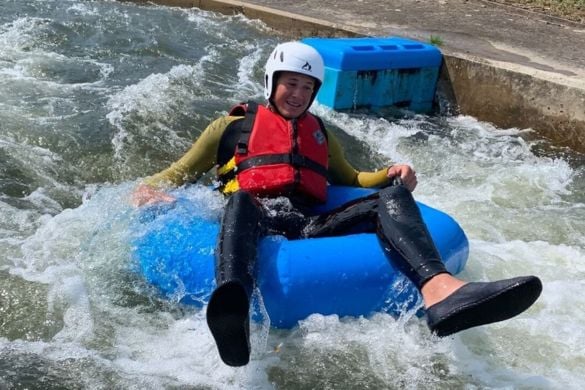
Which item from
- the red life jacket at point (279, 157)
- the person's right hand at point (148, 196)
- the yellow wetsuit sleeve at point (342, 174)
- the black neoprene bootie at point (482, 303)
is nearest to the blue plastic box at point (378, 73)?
the yellow wetsuit sleeve at point (342, 174)

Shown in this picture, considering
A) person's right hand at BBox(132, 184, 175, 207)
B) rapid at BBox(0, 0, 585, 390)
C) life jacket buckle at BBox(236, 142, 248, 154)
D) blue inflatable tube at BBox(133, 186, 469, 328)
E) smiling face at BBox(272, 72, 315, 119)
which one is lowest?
rapid at BBox(0, 0, 585, 390)

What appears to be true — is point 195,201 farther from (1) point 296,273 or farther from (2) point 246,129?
(1) point 296,273

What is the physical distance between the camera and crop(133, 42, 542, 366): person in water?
9.85 feet

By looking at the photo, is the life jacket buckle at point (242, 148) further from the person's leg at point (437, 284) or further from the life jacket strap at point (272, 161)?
the person's leg at point (437, 284)

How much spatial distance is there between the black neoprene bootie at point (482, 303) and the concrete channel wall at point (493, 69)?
399 cm

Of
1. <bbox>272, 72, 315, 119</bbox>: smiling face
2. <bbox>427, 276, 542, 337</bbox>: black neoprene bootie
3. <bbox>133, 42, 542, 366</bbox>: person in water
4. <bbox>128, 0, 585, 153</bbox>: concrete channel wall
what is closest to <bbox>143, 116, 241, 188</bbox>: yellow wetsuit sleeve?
<bbox>133, 42, 542, 366</bbox>: person in water

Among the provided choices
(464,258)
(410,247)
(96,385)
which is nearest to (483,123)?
(464,258)

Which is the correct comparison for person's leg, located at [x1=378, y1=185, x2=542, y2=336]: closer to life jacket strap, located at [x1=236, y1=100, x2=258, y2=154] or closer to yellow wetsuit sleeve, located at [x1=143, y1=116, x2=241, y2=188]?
life jacket strap, located at [x1=236, y1=100, x2=258, y2=154]

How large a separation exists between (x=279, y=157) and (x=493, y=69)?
3.76m

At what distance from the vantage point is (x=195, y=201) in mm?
3549

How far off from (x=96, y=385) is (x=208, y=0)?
7084 mm

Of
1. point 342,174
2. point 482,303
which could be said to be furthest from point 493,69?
point 482,303

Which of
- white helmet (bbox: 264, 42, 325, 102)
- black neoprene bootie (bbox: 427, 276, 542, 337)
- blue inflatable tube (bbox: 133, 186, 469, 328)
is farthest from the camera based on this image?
white helmet (bbox: 264, 42, 325, 102)

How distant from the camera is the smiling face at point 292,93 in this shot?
3.51 metres
